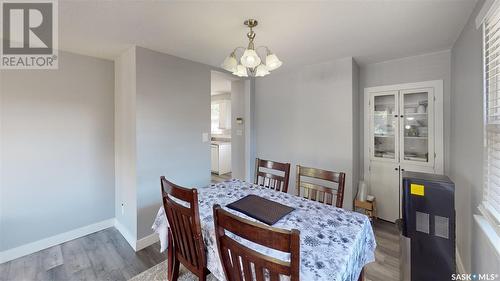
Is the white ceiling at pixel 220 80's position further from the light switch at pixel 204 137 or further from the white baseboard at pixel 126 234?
the white baseboard at pixel 126 234

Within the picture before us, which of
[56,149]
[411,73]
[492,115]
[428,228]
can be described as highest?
[411,73]

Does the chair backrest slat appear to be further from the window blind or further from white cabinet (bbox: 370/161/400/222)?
white cabinet (bbox: 370/161/400/222)

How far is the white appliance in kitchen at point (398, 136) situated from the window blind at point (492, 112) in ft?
4.42

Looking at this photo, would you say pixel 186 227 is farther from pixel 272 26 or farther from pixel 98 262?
pixel 272 26

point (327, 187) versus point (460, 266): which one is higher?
point (327, 187)

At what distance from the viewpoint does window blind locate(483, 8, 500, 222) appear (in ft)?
4.29

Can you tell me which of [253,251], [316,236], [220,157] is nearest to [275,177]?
[316,236]

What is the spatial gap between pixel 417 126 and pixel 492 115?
1.55 metres

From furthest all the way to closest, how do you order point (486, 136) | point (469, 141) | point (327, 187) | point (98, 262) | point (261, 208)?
1. point (98, 262)
2. point (327, 187)
3. point (469, 141)
4. point (261, 208)
5. point (486, 136)

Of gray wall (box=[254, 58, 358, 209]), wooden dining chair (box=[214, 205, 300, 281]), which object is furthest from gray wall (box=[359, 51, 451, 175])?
wooden dining chair (box=[214, 205, 300, 281])

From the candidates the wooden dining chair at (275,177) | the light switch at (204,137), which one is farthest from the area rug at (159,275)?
the light switch at (204,137)

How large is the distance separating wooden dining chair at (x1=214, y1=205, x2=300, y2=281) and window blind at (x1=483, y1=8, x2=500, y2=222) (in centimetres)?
138

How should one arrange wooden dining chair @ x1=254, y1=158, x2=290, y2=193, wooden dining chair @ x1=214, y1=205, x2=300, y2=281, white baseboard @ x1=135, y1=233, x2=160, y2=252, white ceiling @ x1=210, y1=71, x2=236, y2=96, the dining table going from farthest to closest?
white ceiling @ x1=210, y1=71, x2=236, y2=96, white baseboard @ x1=135, y1=233, x2=160, y2=252, wooden dining chair @ x1=254, y1=158, x2=290, y2=193, the dining table, wooden dining chair @ x1=214, y1=205, x2=300, y2=281

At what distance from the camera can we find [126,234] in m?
2.59
